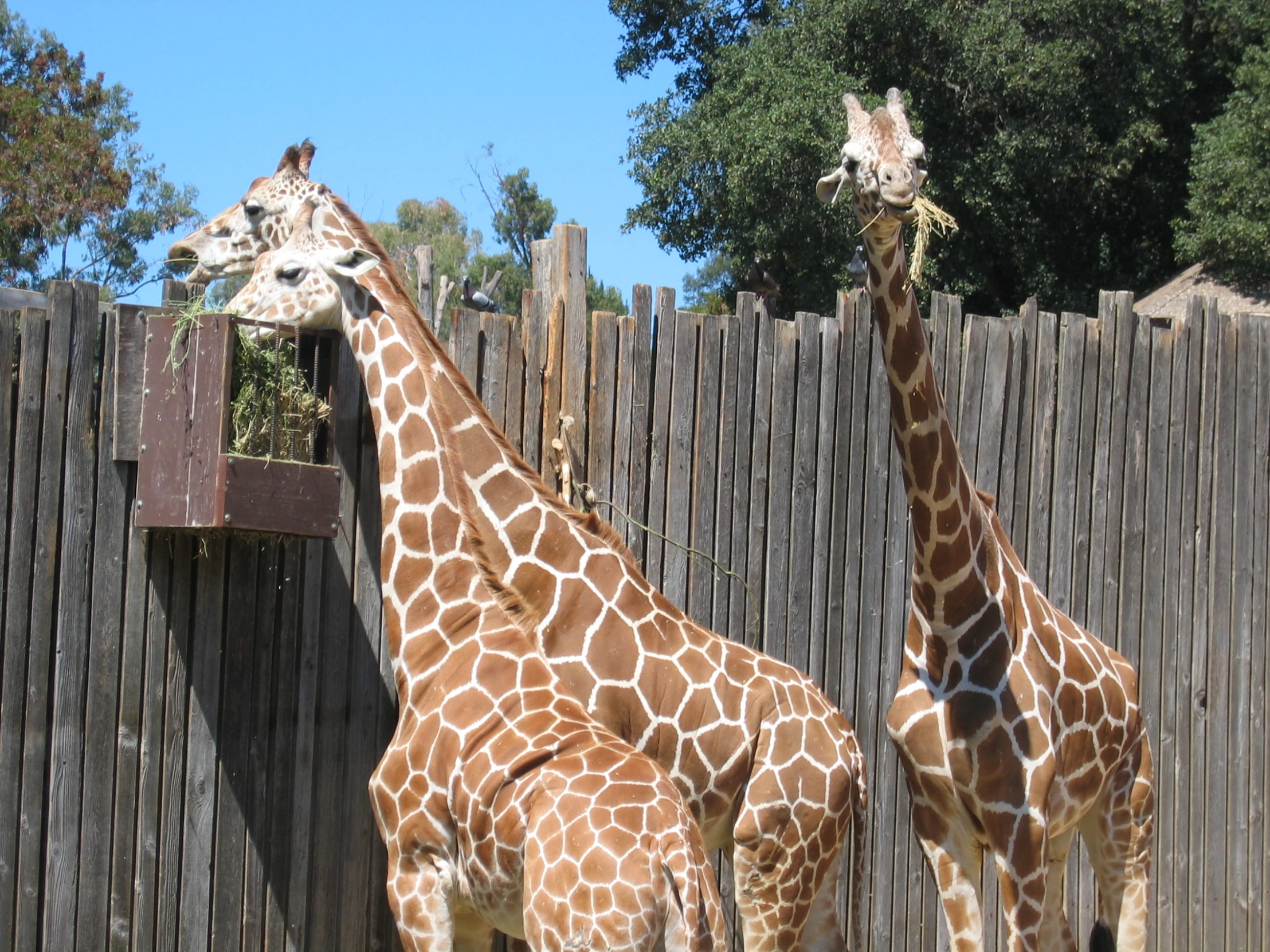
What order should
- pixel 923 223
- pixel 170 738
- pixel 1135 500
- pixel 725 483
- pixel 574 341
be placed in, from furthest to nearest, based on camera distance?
1. pixel 1135 500
2. pixel 725 483
3. pixel 574 341
4. pixel 170 738
5. pixel 923 223

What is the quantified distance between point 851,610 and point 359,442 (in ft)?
7.71

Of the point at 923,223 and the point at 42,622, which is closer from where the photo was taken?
the point at 923,223

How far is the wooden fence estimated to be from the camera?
4.34 metres

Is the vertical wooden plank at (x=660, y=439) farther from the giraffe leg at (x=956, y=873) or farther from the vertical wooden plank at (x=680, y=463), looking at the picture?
the giraffe leg at (x=956, y=873)

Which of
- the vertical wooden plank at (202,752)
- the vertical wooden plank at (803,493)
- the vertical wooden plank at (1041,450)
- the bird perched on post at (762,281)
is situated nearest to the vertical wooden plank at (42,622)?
the vertical wooden plank at (202,752)

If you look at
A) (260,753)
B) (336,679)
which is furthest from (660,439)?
(260,753)

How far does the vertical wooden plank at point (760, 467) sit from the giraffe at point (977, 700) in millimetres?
988

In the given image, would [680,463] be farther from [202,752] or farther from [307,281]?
[202,752]

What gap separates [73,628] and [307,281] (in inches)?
57.3

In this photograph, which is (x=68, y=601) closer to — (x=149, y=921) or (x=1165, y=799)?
(x=149, y=921)

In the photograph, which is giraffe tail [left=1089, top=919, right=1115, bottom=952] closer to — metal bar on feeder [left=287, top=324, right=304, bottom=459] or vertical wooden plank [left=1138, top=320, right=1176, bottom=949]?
vertical wooden plank [left=1138, top=320, right=1176, bottom=949]

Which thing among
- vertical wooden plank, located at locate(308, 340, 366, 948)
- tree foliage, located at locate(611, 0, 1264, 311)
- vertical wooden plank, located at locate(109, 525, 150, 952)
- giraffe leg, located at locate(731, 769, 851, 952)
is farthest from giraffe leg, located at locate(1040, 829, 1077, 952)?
tree foliage, located at locate(611, 0, 1264, 311)

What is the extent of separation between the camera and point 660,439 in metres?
5.40

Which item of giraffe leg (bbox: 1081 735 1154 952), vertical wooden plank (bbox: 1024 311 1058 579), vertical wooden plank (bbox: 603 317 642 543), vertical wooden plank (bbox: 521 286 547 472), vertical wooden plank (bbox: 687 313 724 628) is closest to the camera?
giraffe leg (bbox: 1081 735 1154 952)
